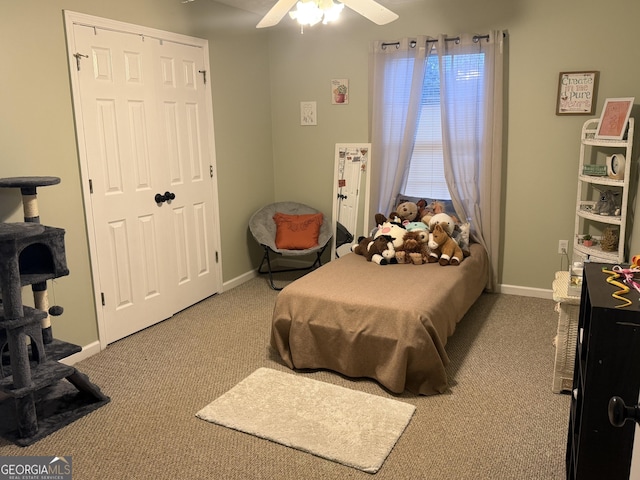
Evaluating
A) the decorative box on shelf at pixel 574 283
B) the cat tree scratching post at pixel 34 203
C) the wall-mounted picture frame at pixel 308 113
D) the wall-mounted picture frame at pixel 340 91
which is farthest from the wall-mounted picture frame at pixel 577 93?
the cat tree scratching post at pixel 34 203

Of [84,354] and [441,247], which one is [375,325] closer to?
[441,247]

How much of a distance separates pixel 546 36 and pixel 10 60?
140 inches

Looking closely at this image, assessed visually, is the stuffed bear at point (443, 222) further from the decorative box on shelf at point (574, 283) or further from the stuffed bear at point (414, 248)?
the decorative box on shelf at point (574, 283)

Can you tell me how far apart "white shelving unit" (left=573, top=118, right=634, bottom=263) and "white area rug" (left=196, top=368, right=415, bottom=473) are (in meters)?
1.92

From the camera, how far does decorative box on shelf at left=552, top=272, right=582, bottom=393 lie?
270 centimetres

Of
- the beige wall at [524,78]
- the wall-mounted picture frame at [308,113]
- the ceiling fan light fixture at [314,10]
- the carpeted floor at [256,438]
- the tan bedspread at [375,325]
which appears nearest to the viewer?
the carpeted floor at [256,438]

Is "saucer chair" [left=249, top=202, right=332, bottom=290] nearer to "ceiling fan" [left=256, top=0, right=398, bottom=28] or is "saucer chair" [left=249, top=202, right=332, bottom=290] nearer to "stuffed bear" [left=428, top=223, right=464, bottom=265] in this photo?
"stuffed bear" [left=428, top=223, right=464, bottom=265]

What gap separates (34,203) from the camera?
109 inches

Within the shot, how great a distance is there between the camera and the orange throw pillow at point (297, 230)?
4.77 metres

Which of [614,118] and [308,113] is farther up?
[308,113]

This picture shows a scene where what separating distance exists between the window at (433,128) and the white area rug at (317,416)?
2227mm

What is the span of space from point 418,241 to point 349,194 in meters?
1.17

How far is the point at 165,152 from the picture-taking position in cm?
394

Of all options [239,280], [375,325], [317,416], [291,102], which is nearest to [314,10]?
[375,325]
